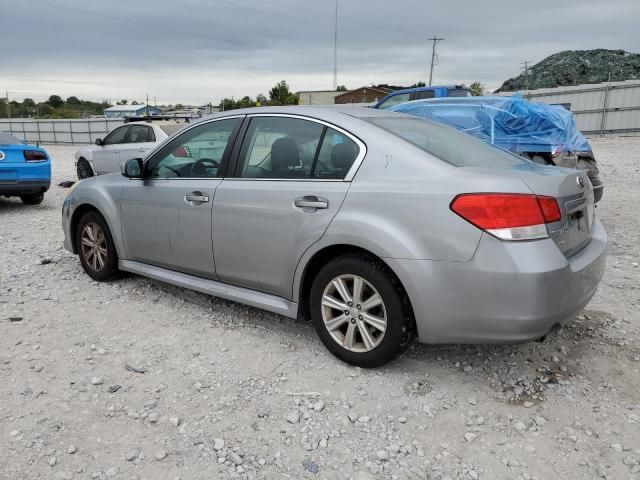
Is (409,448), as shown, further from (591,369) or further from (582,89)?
(582,89)

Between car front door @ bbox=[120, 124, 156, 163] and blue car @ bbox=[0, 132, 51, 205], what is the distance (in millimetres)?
2913

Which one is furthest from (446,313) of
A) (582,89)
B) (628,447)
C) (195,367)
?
(582,89)

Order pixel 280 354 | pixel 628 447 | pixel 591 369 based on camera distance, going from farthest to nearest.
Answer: pixel 280 354 → pixel 591 369 → pixel 628 447

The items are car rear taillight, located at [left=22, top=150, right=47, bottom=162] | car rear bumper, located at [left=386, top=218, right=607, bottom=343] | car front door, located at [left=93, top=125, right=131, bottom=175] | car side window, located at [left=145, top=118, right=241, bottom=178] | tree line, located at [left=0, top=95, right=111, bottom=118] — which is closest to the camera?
car rear bumper, located at [left=386, top=218, right=607, bottom=343]

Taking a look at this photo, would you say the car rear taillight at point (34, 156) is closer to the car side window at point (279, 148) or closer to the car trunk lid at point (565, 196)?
the car side window at point (279, 148)

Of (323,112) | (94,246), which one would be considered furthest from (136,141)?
(323,112)

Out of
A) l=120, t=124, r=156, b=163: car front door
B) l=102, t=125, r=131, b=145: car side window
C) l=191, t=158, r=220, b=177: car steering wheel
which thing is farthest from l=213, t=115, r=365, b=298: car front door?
l=102, t=125, r=131, b=145: car side window

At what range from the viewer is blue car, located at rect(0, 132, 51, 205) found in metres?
8.79

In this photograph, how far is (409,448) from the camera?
261cm

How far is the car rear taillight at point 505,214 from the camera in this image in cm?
272

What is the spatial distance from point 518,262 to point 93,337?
292cm

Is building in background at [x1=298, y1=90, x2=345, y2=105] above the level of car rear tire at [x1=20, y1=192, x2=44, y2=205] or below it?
above

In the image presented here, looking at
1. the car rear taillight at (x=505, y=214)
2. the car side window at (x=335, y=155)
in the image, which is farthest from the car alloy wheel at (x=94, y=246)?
the car rear taillight at (x=505, y=214)

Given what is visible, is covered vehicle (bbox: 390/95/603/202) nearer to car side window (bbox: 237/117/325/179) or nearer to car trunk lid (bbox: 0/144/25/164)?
car side window (bbox: 237/117/325/179)
